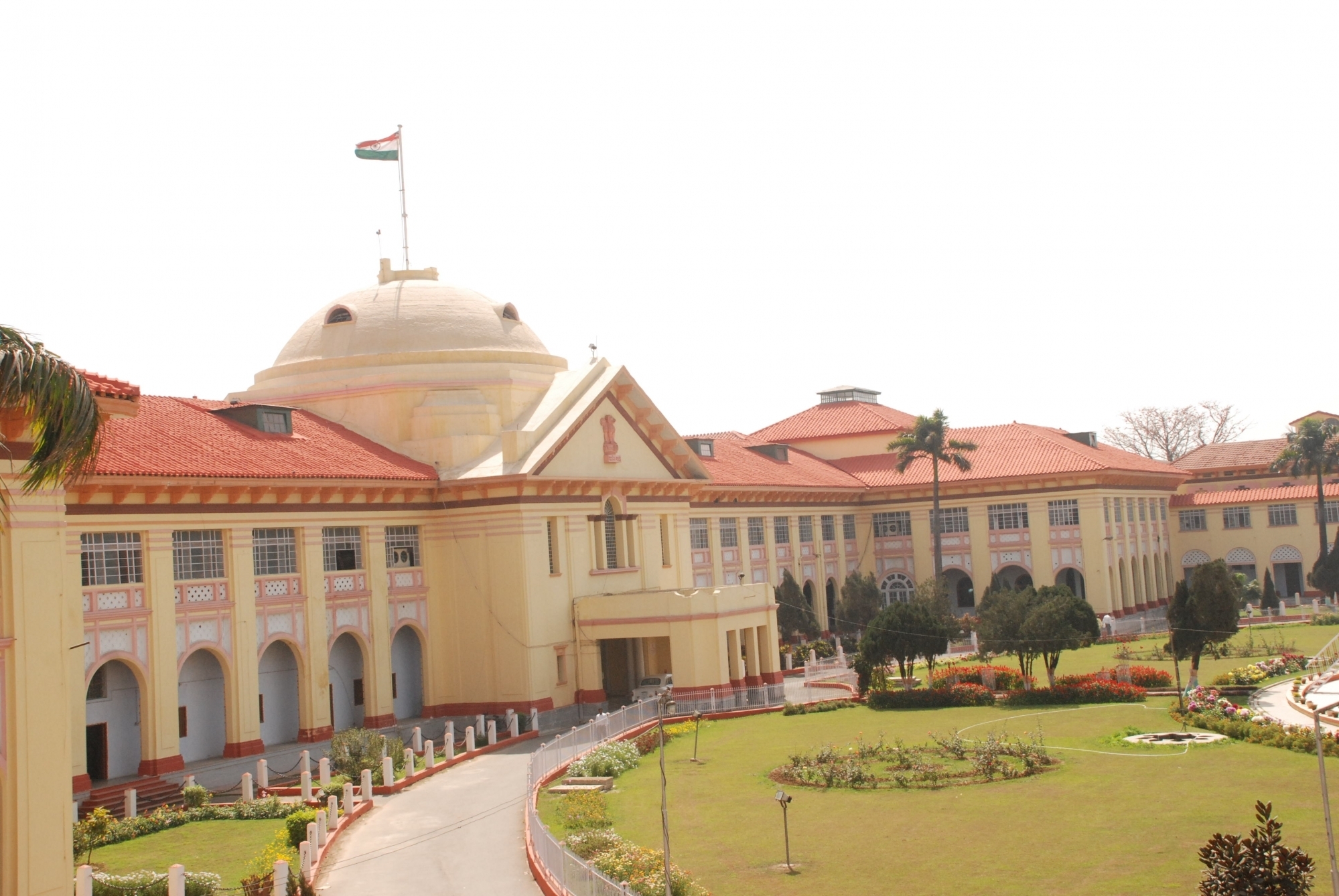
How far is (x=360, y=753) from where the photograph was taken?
32.1 metres

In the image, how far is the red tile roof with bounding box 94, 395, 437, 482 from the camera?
31.2m

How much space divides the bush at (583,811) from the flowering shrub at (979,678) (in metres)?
17.1

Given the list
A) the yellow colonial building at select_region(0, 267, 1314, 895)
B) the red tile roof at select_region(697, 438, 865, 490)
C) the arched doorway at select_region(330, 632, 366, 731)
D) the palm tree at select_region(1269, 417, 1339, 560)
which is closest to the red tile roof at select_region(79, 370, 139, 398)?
the yellow colonial building at select_region(0, 267, 1314, 895)

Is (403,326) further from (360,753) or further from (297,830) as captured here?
(297,830)

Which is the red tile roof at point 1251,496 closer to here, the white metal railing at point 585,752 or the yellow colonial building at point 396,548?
the yellow colonial building at point 396,548

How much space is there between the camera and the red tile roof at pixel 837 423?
7081 centimetres


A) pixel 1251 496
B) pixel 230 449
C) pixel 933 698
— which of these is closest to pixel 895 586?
pixel 1251 496

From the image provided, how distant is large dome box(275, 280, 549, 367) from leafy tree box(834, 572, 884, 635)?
21.3 m

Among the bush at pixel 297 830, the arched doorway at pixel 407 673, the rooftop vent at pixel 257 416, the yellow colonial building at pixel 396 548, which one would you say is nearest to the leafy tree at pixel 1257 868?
the bush at pixel 297 830

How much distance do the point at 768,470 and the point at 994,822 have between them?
38.4 metres

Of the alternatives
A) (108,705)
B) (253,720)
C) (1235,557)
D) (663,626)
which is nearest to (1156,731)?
(663,626)

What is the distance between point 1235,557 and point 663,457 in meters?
41.2

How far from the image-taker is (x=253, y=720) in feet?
109

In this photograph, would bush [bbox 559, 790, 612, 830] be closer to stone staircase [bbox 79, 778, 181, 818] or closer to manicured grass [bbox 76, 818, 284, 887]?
manicured grass [bbox 76, 818, 284, 887]
